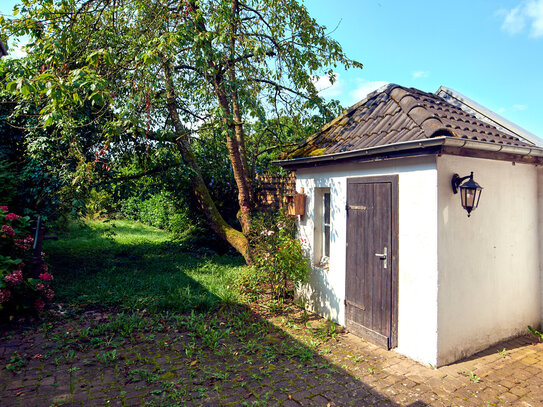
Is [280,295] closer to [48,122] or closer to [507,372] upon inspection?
[507,372]

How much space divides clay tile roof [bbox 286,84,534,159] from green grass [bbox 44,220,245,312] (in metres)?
3.31

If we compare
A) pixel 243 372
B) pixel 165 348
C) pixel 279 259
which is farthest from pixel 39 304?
pixel 279 259

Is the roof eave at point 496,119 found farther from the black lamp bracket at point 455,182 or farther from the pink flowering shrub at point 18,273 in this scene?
the pink flowering shrub at point 18,273

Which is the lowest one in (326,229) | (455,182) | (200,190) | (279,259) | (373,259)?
(279,259)

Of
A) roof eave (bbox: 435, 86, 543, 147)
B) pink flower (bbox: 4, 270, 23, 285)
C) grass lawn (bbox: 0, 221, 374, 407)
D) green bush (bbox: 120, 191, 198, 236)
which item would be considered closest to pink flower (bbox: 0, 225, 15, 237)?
pink flower (bbox: 4, 270, 23, 285)

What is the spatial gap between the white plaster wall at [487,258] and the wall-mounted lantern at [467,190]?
0.30 feet

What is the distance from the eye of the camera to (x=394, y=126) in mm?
4773

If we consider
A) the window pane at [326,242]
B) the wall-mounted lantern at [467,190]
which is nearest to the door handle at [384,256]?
the wall-mounted lantern at [467,190]

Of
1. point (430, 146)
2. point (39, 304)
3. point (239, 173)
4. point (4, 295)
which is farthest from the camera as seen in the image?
point (239, 173)

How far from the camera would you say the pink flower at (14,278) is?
499 cm

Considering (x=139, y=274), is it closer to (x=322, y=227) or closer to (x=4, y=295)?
A: (x=4, y=295)

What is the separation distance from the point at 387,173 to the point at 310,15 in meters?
6.07

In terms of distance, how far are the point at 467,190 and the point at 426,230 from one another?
0.68 m

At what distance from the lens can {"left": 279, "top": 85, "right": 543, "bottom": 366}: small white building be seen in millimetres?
4027
